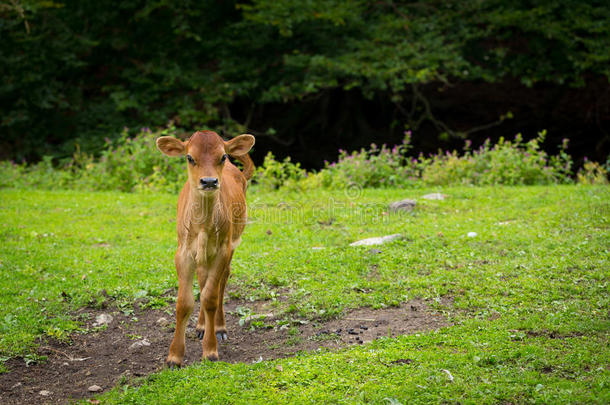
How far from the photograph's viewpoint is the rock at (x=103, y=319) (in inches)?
Answer: 245

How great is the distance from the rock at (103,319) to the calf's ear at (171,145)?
81.3 inches

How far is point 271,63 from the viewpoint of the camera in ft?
64.2

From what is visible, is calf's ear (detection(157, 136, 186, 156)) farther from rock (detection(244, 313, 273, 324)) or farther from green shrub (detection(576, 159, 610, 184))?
green shrub (detection(576, 159, 610, 184))

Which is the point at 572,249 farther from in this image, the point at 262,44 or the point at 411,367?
the point at 262,44

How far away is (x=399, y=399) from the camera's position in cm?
427

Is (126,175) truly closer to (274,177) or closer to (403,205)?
(274,177)

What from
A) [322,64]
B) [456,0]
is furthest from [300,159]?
[456,0]

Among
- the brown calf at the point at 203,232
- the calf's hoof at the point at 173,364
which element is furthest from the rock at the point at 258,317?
the calf's hoof at the point at 173,364

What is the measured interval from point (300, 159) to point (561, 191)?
10.2 m

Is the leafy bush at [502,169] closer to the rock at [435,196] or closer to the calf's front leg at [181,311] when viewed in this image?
the rock at [435,196]

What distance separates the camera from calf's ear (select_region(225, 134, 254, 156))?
5.48 meters

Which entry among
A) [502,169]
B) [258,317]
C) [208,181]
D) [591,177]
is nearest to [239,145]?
[208,181]

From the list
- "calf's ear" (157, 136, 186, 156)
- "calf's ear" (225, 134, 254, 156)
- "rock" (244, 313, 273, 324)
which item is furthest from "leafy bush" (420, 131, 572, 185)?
"calf's ear" (157, 136, 186, 156)

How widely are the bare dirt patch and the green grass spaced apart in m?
0.23
